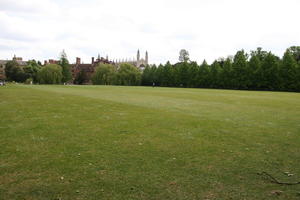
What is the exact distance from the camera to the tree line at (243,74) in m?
58.8

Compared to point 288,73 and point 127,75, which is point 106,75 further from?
point 288,73

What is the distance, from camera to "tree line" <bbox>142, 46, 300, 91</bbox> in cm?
5875

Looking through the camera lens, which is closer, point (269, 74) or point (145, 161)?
point (145, 161)

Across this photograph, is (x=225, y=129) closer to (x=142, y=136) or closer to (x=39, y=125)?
(x=142, y=136)

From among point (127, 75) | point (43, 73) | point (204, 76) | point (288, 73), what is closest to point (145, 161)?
point (288, 73)

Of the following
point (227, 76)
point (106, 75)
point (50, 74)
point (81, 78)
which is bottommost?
point (81, 78)

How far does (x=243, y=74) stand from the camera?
66.6 meters

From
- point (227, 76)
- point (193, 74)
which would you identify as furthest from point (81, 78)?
point (227, 76)

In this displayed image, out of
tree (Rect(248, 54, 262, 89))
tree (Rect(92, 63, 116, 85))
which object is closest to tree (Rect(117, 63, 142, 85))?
tree (Rect(92, 63, 116, 85))

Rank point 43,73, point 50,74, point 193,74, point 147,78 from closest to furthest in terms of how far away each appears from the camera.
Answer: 1. point 193,74
2. point 50,74
3. point 43,73
4. point 147,78

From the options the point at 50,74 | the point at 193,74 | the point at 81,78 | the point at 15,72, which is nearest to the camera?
the point at 193,74

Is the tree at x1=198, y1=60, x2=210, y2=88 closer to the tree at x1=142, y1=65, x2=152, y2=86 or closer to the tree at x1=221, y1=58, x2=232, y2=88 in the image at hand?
the tree at x1=221, y1=58, x2=232, y2=88

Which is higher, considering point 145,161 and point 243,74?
point 243,74

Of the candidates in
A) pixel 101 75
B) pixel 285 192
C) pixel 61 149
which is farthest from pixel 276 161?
pixel 101 75
